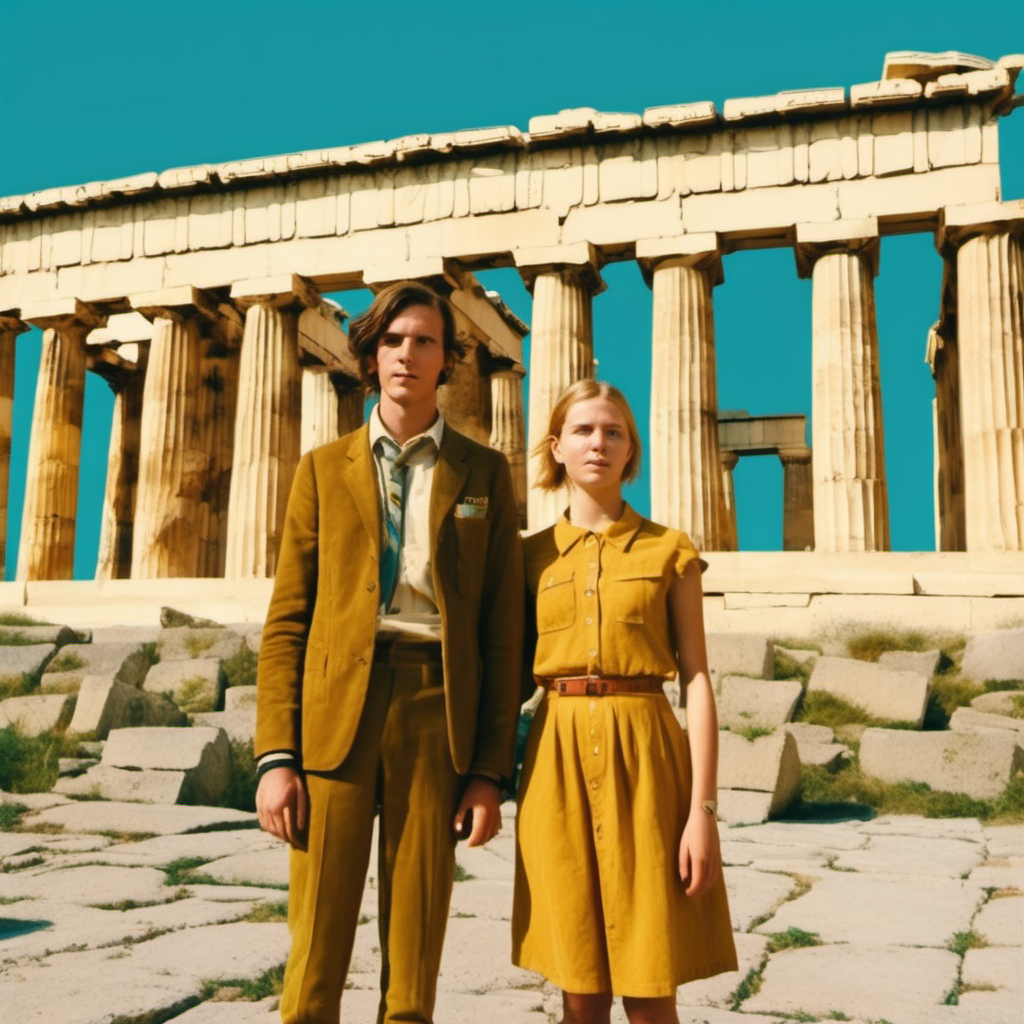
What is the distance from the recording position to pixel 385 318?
3385mm

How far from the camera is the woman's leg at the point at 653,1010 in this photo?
117 inches

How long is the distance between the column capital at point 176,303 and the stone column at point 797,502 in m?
14.1

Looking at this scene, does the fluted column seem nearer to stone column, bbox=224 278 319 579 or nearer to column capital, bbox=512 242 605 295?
stone column, bbox=224 278 319 579

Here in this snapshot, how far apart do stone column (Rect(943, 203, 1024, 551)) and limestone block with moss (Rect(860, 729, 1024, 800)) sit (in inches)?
322

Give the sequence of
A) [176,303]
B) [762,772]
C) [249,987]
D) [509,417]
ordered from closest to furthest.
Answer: [249,987] < [762,772] < [176,303] < [509,417]

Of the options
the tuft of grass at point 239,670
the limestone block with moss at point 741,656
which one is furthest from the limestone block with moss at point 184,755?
the limestone block with moss at point 741,656

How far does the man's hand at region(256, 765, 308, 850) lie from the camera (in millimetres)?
3047

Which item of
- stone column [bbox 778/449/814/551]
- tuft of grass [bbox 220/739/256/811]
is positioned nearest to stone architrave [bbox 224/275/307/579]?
tuft of grass [bbox 220/739/256/811]

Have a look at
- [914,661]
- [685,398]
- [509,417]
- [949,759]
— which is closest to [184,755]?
[949,759]

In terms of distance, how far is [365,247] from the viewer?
2019 centimetres

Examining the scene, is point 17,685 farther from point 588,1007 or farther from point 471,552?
point 588,1007

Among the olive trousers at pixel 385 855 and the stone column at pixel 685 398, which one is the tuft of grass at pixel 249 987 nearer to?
the olive trousers at pixel 385 855

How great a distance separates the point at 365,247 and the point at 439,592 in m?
17.8

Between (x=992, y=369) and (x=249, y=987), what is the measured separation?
15.6 metres
